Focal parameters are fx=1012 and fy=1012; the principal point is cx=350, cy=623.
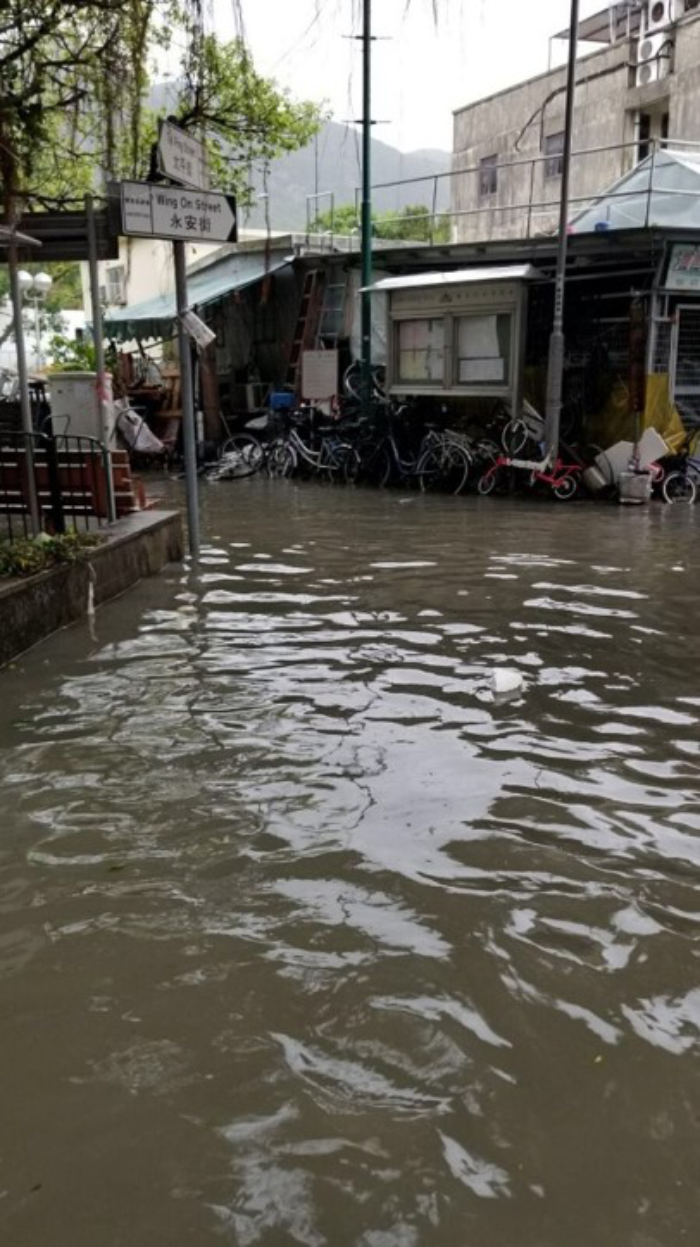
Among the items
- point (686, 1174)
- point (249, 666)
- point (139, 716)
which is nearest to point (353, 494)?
point (249, 666)

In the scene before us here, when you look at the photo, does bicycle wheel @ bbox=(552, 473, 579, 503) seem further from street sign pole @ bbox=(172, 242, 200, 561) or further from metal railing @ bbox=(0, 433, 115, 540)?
metal railing @ bbox=(0, 433, 115, 540)

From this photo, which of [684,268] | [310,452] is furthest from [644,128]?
[310,452]

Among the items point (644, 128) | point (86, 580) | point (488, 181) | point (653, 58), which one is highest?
point (653, 58)

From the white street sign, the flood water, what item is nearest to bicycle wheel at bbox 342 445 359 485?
the white street sign

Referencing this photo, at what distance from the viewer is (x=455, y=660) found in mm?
5879

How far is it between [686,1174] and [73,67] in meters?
7.29

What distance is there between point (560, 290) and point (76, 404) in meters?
6.74

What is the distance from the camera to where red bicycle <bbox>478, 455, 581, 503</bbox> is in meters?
13.8

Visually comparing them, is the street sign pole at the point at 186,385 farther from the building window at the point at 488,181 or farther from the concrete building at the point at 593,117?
the building window at the point at 488,181

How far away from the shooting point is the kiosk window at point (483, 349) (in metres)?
14.6

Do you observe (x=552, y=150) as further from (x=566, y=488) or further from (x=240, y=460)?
(x=566, y=488)

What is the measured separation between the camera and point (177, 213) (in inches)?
290

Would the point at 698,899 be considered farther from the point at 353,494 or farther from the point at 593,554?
the point at 353,494

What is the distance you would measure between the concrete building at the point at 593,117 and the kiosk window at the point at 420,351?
3.79 m
